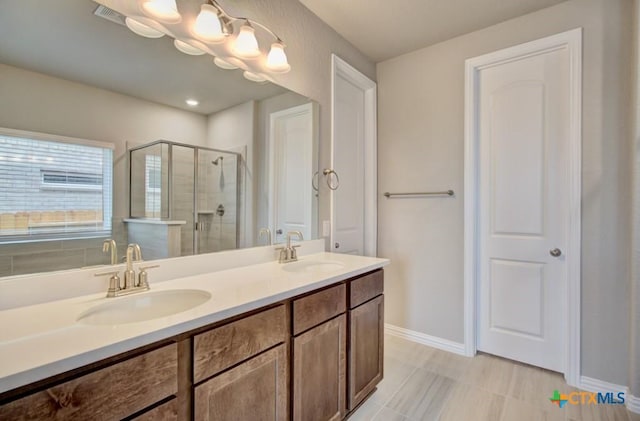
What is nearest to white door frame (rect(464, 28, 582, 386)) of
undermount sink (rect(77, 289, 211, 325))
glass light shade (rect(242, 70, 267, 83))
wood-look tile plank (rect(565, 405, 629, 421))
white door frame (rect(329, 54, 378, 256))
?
wood-look tile plank (rect(565, 405, 629, 421))

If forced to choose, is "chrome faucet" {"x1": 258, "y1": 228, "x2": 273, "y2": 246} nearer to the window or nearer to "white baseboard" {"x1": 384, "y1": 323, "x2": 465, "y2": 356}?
the window

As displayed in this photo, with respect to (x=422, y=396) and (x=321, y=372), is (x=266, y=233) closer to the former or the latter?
(x=321, y=372)

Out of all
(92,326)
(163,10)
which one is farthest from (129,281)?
(163,10)

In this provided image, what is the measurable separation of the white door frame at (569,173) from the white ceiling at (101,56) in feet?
6.00

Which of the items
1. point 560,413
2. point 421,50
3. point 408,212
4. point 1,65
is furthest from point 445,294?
point 1,65

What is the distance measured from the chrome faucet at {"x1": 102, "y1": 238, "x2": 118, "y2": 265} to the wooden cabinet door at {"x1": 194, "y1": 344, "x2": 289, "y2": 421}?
0.64 metres

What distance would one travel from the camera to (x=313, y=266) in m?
1.91

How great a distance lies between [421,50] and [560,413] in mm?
2700

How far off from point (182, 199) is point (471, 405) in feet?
6.55

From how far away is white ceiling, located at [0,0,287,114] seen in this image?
3.45 feet

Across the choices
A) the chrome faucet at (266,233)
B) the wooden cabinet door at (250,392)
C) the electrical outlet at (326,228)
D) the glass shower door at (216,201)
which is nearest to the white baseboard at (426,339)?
the electrical outlet at (326,228)

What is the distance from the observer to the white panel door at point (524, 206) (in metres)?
2.06

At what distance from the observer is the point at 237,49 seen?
1615 millimetres

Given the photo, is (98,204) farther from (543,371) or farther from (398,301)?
(543,371)
